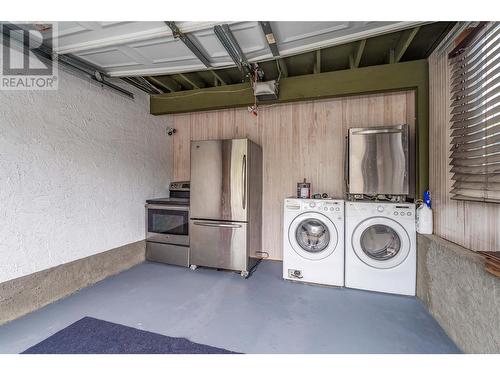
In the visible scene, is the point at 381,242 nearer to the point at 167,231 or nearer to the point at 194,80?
the point at 167,231

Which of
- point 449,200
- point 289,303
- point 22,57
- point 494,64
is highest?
point 22,57

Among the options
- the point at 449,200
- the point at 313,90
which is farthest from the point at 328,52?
the point at 449,200

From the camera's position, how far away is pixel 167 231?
3.20m

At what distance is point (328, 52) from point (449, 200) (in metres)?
2.02

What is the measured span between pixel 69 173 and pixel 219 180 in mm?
1624

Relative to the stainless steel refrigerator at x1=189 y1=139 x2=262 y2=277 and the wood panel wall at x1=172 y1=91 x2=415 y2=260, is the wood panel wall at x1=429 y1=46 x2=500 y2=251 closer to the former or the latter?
the wood panel wall at x1=172 y1=91 x2=415 y2=260

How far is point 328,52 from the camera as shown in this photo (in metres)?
2.58

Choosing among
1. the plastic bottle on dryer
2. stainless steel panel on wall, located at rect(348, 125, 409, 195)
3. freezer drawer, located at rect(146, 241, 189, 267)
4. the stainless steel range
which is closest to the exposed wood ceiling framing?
stainless steel panel on wall, located at rect(348, 125, 409, 195)

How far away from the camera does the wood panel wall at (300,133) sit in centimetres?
303

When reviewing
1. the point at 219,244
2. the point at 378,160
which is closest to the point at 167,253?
the point at 219,244

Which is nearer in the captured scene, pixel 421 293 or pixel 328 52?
pixel 421 293

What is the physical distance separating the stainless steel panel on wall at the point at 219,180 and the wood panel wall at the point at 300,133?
0.77 m

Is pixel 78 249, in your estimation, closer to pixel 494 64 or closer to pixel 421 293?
pixel 421 293
